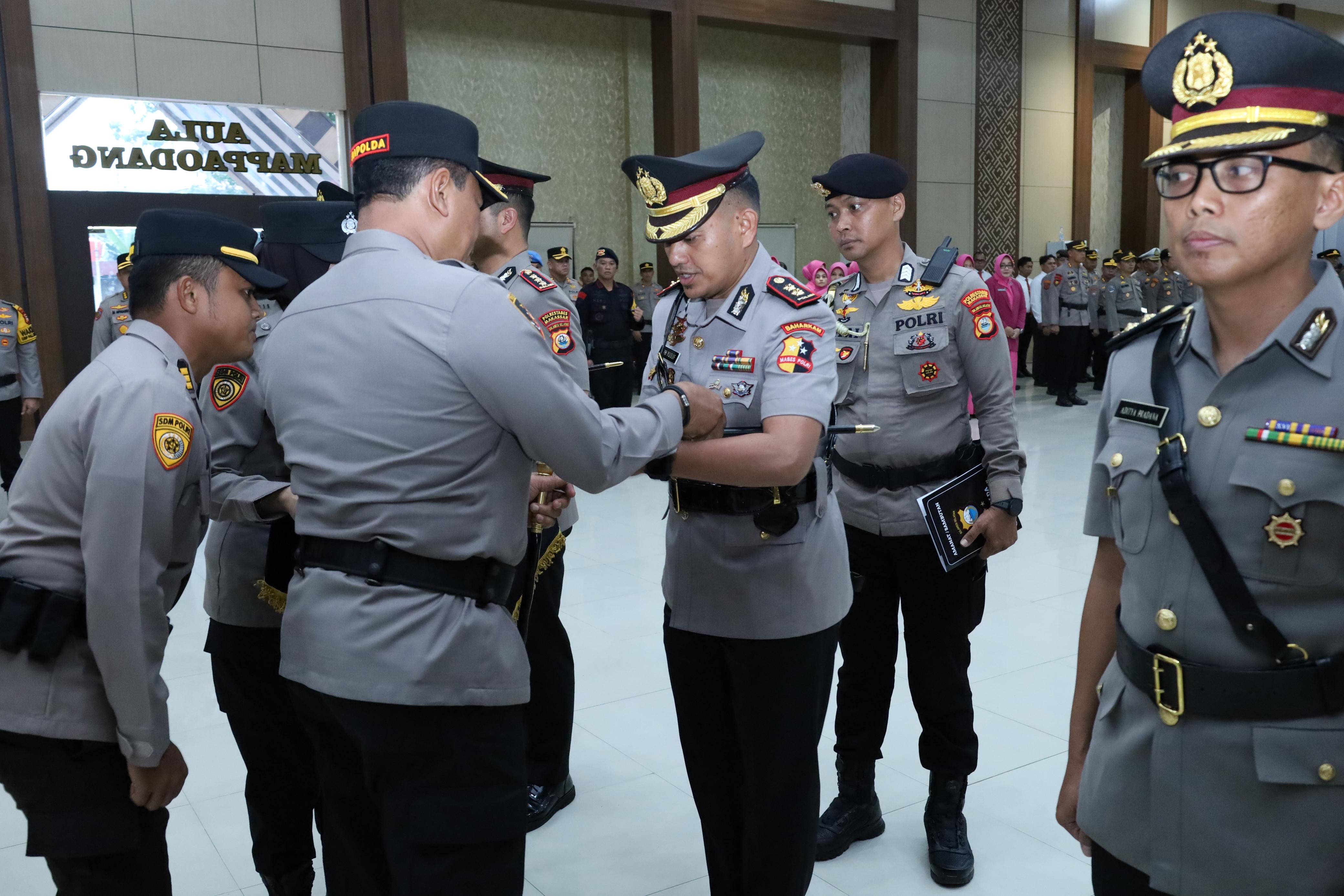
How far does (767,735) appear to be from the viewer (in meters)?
1.98

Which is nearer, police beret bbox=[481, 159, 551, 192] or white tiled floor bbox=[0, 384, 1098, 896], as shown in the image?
white tiled floor bbox=[0, 384, 1098, 896]

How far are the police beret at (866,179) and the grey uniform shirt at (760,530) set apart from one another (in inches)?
22.2

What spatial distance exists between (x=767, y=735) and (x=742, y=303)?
819 millimetres

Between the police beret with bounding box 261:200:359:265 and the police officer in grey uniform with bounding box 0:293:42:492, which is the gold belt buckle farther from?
the police officer in grey uniform with bounding box 0:293:42:492

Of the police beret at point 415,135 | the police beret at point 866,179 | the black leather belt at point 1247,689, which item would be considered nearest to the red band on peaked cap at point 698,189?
the police beret at point 415,135

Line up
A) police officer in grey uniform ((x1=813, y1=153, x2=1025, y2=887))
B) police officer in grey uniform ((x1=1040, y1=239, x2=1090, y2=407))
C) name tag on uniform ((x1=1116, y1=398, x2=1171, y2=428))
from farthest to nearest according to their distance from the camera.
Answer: police officer in grey uniform ((x1=1040, y1=239, x2=1090, y2=407)) → police officer in grey uniform ((x1=813, y1=153, x2=1025, y2=887)) → name tag on uniform ((x1=1116, y1=398, x2=1171, y2=428))

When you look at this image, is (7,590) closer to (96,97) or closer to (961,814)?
(961,814)

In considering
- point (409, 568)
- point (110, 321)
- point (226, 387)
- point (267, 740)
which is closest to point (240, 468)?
point (226, 387)

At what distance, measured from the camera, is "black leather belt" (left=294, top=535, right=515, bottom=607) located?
4.88 ft

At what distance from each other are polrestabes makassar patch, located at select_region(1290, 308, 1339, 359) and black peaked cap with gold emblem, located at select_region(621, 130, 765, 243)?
990 mm

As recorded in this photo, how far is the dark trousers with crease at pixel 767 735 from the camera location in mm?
1980

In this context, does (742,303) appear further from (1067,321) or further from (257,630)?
(1067,321)

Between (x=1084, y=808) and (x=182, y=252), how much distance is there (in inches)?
65.9

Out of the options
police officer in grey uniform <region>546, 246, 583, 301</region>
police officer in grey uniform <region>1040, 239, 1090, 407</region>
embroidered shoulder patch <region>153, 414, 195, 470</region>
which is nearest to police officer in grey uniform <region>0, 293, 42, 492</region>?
police officer in grey uniform <region>546, 246, 583, 301</region>
